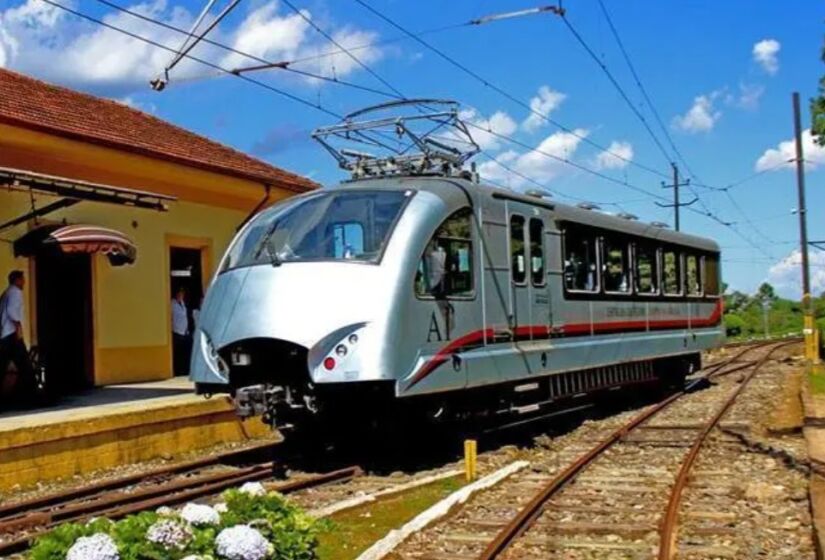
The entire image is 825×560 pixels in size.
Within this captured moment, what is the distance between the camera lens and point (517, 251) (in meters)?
12.9

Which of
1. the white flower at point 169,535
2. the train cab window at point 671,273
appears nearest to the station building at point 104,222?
the train cab window at point 671,273

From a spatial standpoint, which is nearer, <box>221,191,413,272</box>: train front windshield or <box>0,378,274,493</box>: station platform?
<box>0,378,274,493</box>: station platform

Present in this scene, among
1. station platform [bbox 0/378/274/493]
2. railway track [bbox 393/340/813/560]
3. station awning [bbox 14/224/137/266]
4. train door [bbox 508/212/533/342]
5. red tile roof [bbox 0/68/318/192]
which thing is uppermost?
red tile roof [bbox 0/68/318/192]

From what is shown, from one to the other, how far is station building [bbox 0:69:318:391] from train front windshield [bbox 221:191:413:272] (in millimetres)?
3205

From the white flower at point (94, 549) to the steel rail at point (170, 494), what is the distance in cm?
373

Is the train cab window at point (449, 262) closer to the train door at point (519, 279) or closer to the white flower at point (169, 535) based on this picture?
the train door at point (519, 279)

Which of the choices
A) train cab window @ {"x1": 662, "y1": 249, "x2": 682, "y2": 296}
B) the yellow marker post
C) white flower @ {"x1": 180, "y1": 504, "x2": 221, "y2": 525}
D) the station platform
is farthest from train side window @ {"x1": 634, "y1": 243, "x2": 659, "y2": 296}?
white flower @ {"x1": 180, "y1": 504, "x2": 221, "y2": 525}

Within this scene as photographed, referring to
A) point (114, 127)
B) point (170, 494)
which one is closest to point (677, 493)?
point (170, 494)

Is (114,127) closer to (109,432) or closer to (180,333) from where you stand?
(180,333)

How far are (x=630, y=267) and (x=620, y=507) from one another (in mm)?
8353

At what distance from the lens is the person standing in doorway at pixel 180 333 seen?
1847cm

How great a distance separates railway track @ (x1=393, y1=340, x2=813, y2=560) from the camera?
7.49m

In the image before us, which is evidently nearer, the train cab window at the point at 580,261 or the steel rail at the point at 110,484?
the steel rail at the point at 110,484

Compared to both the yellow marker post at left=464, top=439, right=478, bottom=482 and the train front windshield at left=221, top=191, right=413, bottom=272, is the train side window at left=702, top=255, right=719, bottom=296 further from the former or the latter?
the yellow marker post at left=464, top=439, right=478, bottom=482
